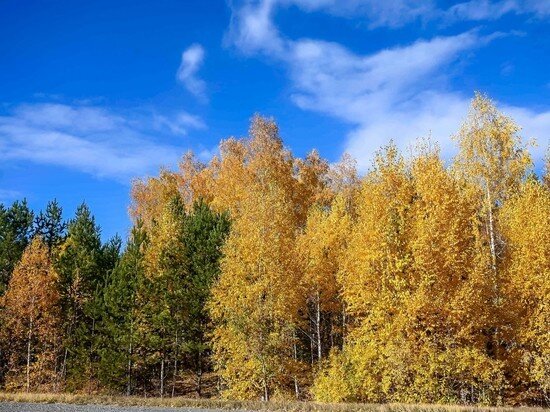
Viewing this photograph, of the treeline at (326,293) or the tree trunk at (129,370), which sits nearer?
the treeline at (326,293)

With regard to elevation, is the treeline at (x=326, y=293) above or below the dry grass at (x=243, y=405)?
above

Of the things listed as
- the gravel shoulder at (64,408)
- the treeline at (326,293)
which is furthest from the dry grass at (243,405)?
the treeline at (326,293)

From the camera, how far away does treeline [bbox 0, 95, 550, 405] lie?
25.5 m

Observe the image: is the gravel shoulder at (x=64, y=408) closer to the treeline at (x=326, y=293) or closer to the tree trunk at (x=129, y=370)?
the treeline at (x=326, y=293)

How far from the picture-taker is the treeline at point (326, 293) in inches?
1005

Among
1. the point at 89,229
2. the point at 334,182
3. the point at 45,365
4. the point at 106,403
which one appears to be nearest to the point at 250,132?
the point at 334,182

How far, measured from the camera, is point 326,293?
38.6 m

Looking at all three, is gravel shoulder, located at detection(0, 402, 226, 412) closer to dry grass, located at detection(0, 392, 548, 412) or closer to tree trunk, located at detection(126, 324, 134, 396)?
dry grass, located at detection(0, 392, 548, 412)

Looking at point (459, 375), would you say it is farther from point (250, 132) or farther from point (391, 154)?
point (250, 132)

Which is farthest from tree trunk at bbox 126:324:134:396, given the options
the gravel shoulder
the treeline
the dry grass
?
the gravel shoulder

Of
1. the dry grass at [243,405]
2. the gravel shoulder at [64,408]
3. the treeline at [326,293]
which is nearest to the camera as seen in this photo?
the dry grass at [243,405]

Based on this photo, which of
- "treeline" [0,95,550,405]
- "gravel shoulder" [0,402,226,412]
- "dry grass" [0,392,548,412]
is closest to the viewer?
"dry grass" [0,392,548,412]

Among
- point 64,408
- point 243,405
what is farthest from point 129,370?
point 243,405

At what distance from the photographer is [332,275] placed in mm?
38062
